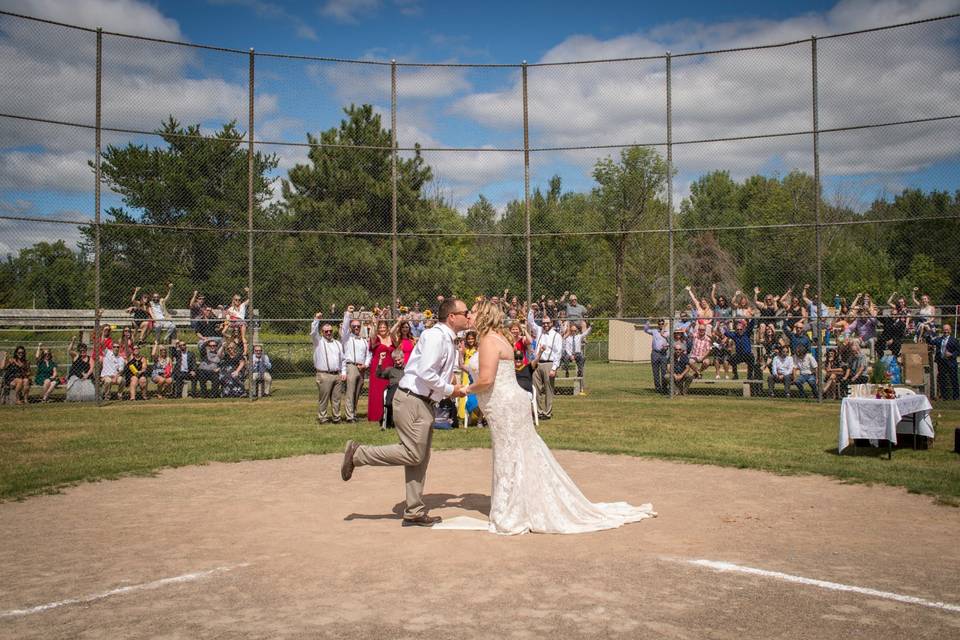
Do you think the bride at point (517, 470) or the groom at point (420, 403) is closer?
the bride at point (517, 470)

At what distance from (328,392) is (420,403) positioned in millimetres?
8064

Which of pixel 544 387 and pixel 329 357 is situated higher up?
pixel 329 357

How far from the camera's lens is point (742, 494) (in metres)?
9.37

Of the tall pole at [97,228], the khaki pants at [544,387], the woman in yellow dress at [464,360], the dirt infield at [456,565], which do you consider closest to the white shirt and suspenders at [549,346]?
the khaki pants at [544,387]

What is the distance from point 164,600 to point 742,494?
616 centimetres

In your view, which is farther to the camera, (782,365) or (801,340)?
(782,365)

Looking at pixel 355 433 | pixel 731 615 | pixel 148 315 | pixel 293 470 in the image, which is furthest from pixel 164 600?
pixel 148 315

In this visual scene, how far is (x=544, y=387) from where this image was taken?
1684 cm

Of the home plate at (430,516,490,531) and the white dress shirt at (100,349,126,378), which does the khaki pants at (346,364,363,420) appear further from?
the home plate at (430,516,490,531)

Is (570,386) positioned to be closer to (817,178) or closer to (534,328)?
(534,328)

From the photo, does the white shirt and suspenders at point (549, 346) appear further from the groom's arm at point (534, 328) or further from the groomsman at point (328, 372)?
the groomsman at point (328, 372)

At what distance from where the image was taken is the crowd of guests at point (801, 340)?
17703 millimetres

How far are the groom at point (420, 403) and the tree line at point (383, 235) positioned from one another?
11.8m

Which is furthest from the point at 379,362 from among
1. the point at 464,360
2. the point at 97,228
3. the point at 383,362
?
the point at 97,228
